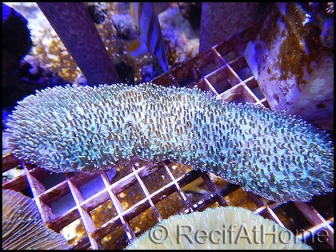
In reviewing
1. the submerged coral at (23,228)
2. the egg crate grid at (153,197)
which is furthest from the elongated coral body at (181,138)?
the submerged coral at (23,228)

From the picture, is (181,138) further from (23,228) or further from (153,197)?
(23,228)

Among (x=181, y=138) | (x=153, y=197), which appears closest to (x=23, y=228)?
(x=153, y=197)

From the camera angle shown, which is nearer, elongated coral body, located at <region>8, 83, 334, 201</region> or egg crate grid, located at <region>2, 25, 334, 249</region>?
elongated coral body, located at <region>8, 83, 334, 201</region>

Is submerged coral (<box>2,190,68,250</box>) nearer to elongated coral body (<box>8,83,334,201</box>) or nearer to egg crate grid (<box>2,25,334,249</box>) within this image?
egg crate grid (<box>2,25,334,249</box>)

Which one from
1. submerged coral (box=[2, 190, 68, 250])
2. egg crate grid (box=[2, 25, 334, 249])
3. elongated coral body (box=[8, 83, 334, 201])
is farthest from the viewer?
egg crate grid (box=[2, 25, 334, 249])

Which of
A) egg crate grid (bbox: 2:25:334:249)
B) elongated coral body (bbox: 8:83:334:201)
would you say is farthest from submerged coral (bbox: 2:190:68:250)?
elongated coral body (bbox: 8:83:334:201)

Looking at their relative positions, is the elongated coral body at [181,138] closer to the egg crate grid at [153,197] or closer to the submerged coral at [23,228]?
the egg crate grid at [153,197]
